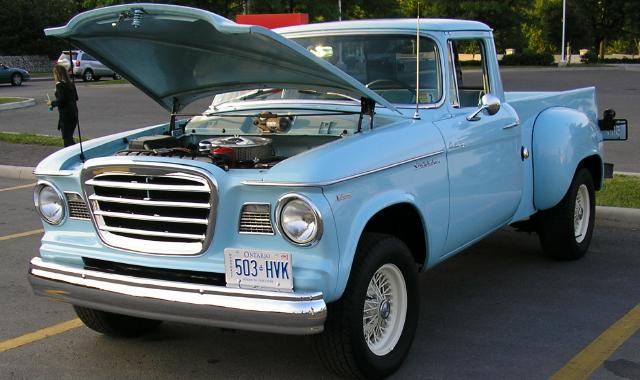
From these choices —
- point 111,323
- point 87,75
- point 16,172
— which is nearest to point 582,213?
point 111,323

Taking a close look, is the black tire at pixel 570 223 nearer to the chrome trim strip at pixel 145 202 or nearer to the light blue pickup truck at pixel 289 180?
the light blue pickup truck at pixel 289 180

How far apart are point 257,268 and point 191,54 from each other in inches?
67.0

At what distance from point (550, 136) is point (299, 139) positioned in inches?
84.6

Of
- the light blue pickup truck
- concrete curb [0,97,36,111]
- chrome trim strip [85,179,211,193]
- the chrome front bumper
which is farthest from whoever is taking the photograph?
concrete curb [0,97,36,111]

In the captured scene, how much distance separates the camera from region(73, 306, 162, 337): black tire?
4.59 m

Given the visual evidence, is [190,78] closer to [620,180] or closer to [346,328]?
[346,328]

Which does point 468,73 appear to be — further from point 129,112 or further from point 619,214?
point 129,112

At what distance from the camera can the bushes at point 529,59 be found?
48281 mm

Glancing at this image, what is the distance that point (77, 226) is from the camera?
4.11 m

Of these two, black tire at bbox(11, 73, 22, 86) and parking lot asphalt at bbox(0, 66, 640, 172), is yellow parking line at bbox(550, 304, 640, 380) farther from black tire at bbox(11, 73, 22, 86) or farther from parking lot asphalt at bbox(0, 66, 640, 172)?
black tire at bbox(11, 73, 22, 86)

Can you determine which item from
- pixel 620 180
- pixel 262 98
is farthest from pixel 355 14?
pixel 262 98

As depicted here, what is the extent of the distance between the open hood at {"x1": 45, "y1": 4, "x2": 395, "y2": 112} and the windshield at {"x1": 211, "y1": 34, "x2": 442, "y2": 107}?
408mm

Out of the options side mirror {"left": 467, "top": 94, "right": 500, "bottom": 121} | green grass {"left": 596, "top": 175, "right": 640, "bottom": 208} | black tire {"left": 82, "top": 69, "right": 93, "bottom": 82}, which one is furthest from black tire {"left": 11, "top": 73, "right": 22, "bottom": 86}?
side mirror {"left": 467, "top": 94, "right": 500, "bottom": 121}

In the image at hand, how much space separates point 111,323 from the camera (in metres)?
4.62
